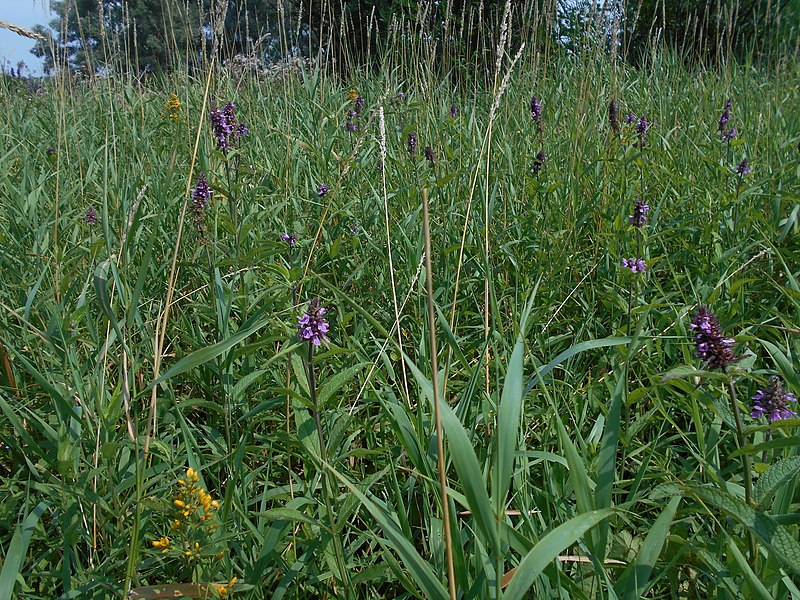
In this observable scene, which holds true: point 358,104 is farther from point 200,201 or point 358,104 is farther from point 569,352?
point 569,352

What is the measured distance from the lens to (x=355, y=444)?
1606 millimetres

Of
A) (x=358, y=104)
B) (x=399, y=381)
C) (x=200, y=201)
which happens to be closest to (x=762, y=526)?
(x=399, y=381)

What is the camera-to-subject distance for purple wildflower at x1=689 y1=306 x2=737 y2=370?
1029mm

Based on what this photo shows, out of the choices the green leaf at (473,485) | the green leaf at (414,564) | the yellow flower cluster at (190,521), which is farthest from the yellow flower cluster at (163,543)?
the green leaf at (473,485)

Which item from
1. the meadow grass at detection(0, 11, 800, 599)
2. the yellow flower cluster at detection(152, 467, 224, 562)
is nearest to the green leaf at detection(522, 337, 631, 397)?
the meadow grass at detection(0, 11, 800, 599)

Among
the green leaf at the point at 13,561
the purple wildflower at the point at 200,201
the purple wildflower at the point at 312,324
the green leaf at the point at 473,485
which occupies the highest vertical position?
the purple wildflower at the point at 200,201

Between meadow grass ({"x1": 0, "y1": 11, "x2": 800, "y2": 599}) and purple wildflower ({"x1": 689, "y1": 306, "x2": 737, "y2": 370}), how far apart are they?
26 mm

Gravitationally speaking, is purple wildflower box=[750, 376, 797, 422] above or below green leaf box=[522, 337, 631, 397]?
below

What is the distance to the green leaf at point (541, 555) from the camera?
859 millimetres

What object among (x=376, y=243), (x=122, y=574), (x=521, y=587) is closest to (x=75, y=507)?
(x=122, y=574)

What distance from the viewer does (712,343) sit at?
104 centimetres

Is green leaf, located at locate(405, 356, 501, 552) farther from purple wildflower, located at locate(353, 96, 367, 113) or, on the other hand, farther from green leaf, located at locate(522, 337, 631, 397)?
purple wildflower, located at locate(353, 96, 367, 113)

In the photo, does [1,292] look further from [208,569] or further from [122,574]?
[208,569]

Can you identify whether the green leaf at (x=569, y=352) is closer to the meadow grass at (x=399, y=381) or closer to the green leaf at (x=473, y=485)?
the meadow grass at (x=399, y=381)
